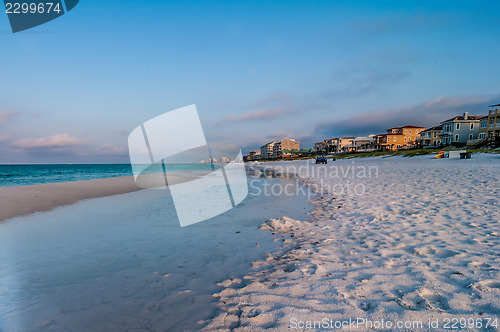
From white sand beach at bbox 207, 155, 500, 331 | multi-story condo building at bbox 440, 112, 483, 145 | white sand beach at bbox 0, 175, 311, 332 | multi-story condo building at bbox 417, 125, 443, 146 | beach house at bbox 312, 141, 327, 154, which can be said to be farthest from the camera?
beach house at bbox 312, 141, 327, 154

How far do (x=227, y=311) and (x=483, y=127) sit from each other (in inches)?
2899

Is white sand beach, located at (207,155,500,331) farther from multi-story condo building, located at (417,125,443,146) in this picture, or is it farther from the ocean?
multi-story condo building, located at (417,125,443,146)

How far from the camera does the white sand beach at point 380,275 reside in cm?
236

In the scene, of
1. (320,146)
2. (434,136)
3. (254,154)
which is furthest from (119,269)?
(254,154)

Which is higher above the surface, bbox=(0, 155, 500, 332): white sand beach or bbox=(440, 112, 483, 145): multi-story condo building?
bbox=(440, 112, 483, 145): multi-story condo building

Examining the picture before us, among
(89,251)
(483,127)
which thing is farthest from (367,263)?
(483,127)

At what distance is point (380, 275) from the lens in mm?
3271

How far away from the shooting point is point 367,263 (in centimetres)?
378

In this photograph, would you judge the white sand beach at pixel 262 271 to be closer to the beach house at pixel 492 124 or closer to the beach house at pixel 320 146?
the beach house at pixel 492 124

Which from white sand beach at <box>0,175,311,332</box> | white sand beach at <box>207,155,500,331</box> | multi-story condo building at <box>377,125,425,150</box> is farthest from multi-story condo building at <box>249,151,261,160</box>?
white sand beach at <box>207,155,500,331</box>

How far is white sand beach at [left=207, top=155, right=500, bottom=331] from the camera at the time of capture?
2.36m

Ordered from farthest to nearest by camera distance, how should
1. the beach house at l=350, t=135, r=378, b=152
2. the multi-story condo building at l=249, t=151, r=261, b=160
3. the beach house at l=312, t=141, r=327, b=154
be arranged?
1. the multi-story condo building at l=249, t=151, r=261, b=160
2. the beach house at l=312, t=141, r=327, b=154
3. the beach house at l=350, t=135, r=378, b=152

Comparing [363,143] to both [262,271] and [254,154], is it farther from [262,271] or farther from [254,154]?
[262,271]

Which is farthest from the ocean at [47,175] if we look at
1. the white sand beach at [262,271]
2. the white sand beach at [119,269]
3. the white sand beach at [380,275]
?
the white sand beach at [380,275]
